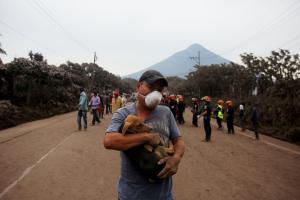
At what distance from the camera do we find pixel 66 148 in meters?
10.1

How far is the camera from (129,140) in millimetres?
2236

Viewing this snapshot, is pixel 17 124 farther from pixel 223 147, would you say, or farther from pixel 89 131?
pixel 223 147

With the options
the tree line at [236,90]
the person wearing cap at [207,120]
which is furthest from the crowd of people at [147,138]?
the tree line at [236,90]

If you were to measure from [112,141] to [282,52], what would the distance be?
1321 inches

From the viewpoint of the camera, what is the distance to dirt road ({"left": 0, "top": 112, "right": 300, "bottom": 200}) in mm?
6004

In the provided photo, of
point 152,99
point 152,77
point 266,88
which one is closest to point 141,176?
point 152,99

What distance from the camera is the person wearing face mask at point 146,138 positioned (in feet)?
7.41

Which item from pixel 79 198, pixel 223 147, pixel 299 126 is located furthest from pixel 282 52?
pixel 79 198

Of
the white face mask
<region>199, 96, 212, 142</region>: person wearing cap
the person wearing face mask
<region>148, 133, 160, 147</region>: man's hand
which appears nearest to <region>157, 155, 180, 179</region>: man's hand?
the person wearing face mask

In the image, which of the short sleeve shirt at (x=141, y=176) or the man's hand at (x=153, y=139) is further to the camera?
the short sleeve shirt at (x=141, y=176)

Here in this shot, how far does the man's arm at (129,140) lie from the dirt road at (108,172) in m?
3.63

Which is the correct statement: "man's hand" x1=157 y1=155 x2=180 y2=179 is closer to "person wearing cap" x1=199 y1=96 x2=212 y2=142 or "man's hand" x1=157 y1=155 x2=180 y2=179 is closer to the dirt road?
the dirt road

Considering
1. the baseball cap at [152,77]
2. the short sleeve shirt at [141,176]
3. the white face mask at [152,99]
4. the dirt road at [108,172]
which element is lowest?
the dirt road at [108,172]

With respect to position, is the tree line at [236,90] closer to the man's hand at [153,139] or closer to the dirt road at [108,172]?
the dirt road at [108,172]
